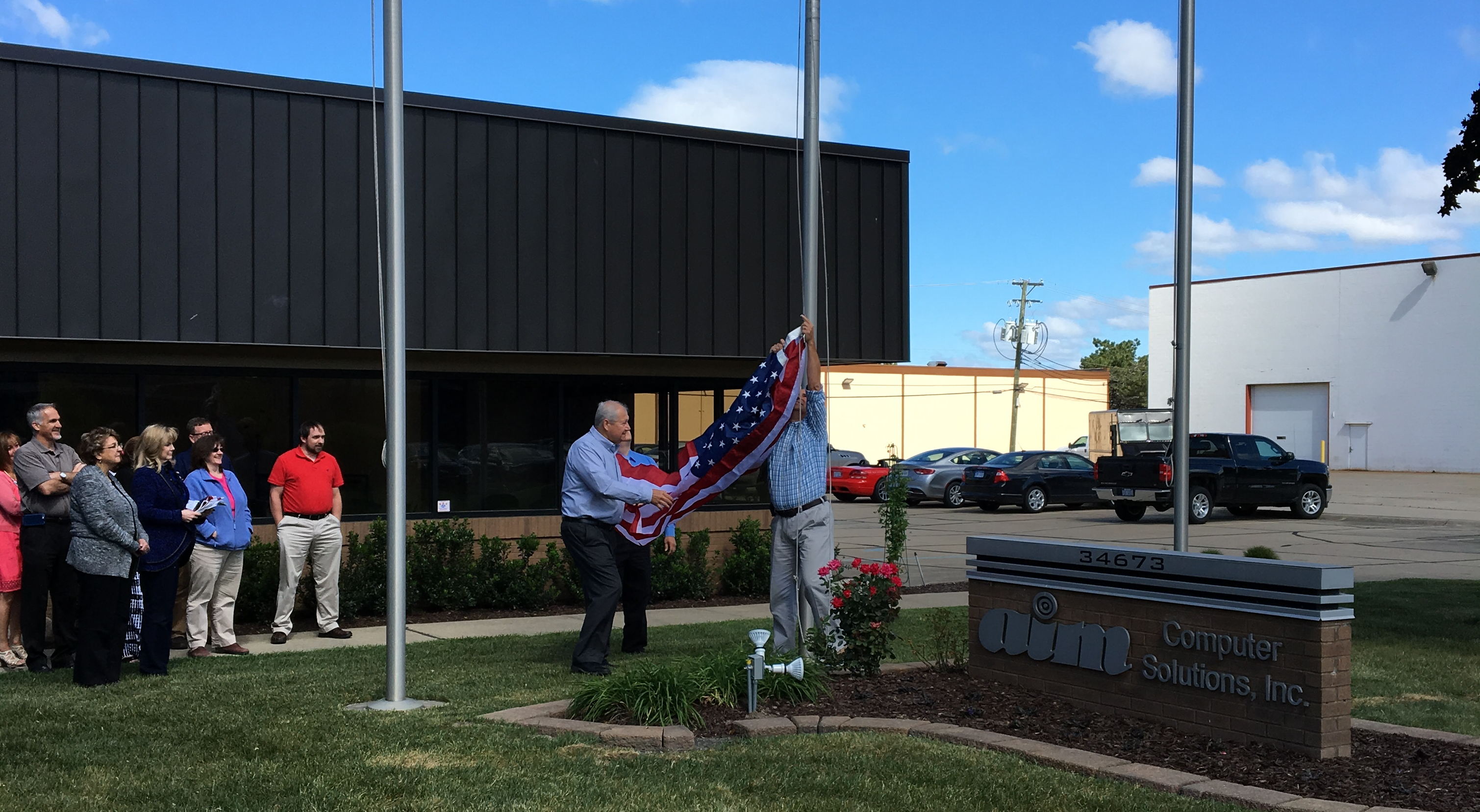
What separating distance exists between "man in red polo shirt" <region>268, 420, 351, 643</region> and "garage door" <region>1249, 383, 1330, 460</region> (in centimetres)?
4828

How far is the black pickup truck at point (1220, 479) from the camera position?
86.7 feet

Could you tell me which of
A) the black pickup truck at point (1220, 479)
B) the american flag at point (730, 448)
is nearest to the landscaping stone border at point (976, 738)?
the american flag at point (730, 448)

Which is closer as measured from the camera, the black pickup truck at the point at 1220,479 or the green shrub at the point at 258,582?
the green shrub at the point at 258,582

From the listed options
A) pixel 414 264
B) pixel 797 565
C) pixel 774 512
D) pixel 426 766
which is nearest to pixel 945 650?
pixel 797 565

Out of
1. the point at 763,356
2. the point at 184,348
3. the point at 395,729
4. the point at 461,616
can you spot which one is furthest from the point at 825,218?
the point at 395,729

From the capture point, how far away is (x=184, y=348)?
11492 millimetres

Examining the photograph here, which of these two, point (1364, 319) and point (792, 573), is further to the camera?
point (1364, 319)

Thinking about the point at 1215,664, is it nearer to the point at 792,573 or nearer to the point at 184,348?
the point at 792,573

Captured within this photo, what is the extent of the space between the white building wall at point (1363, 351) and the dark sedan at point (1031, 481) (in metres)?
24.9

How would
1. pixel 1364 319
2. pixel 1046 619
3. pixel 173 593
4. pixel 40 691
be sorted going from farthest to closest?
pixel 1364 319
pixel 173 593
pixel 40 691
pixel 1046 619

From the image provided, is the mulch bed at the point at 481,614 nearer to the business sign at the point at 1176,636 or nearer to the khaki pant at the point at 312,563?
the khaki pant at the point at 312,563

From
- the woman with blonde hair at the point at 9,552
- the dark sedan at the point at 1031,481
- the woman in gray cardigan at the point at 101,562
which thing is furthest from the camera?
the dark sedan at the point at 1031,481

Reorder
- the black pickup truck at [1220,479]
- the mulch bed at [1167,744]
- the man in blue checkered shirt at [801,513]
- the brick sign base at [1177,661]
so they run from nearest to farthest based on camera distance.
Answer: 1. the mulch bed at [1167,744]
2. the brick sign base at [1177,661]
3. the man in blue checkered shirt at [801,513]
4. the black pickup truck at [1220,479]

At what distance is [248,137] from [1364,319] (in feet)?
163
